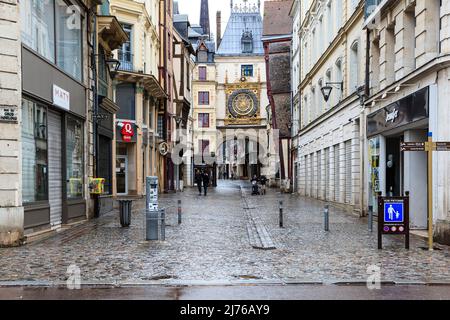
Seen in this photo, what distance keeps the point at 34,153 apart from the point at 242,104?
6512 centimetres

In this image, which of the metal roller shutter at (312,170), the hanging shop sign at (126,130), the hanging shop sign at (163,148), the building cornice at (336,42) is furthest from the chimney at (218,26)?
the hanging shop sign at (126,130)

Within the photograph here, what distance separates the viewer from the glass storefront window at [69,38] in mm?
15414

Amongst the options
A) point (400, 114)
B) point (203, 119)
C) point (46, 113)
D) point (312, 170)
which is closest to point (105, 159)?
point (46, 113)

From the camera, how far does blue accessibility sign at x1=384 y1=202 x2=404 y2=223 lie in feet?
39.0

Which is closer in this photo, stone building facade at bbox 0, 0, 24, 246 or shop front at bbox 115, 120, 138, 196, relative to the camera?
stone building facade at bbox 0, 0, 24, 246

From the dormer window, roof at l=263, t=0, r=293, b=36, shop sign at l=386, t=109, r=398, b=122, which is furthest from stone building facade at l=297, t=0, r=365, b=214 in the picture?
Result: the dormer window

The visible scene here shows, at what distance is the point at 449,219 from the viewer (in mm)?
12500

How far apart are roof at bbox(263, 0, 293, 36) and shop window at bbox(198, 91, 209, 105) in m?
21.5

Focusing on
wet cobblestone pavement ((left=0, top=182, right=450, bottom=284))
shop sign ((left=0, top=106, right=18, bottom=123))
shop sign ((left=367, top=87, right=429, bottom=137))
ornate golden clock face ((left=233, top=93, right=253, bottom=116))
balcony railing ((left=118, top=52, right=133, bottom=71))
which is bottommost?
wet cobblestone pavement ((left=0, top=182, right=450, bottom=284))

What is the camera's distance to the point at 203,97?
7512 centimetres

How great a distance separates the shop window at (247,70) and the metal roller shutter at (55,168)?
6374cm

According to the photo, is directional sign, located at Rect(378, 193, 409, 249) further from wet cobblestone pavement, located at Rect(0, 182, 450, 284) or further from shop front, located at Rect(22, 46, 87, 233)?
shop front, located at Rect(22, 46, 87, 233)
